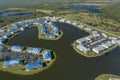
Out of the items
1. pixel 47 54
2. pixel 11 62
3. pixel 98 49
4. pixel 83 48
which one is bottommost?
pixel 11 62

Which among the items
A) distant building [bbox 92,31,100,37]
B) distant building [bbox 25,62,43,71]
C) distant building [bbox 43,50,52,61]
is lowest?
distant building [bbox 25,62,43,71]

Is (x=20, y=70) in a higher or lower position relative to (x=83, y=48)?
lower

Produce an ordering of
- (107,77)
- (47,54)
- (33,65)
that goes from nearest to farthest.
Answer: (107,77) → (33,65) → (47,54)

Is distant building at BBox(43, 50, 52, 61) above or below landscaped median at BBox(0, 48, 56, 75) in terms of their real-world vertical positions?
above

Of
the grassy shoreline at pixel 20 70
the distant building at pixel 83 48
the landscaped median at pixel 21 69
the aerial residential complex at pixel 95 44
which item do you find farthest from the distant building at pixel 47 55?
the distant building at pixel 83 48

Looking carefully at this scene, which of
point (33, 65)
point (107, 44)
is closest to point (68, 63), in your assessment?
point (33, 65)

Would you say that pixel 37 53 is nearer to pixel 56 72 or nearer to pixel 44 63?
pixel 44 63

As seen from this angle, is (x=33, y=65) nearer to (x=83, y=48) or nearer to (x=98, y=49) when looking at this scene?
(x=83, y=48)

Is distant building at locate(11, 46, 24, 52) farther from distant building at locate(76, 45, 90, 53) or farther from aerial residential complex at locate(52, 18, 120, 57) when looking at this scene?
distant building at locate(76, 45, 90, 53)

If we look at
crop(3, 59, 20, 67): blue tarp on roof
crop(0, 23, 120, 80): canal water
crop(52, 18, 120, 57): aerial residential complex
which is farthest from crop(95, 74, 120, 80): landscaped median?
crop(3, 59, 20, 67): blue tarp on roof
